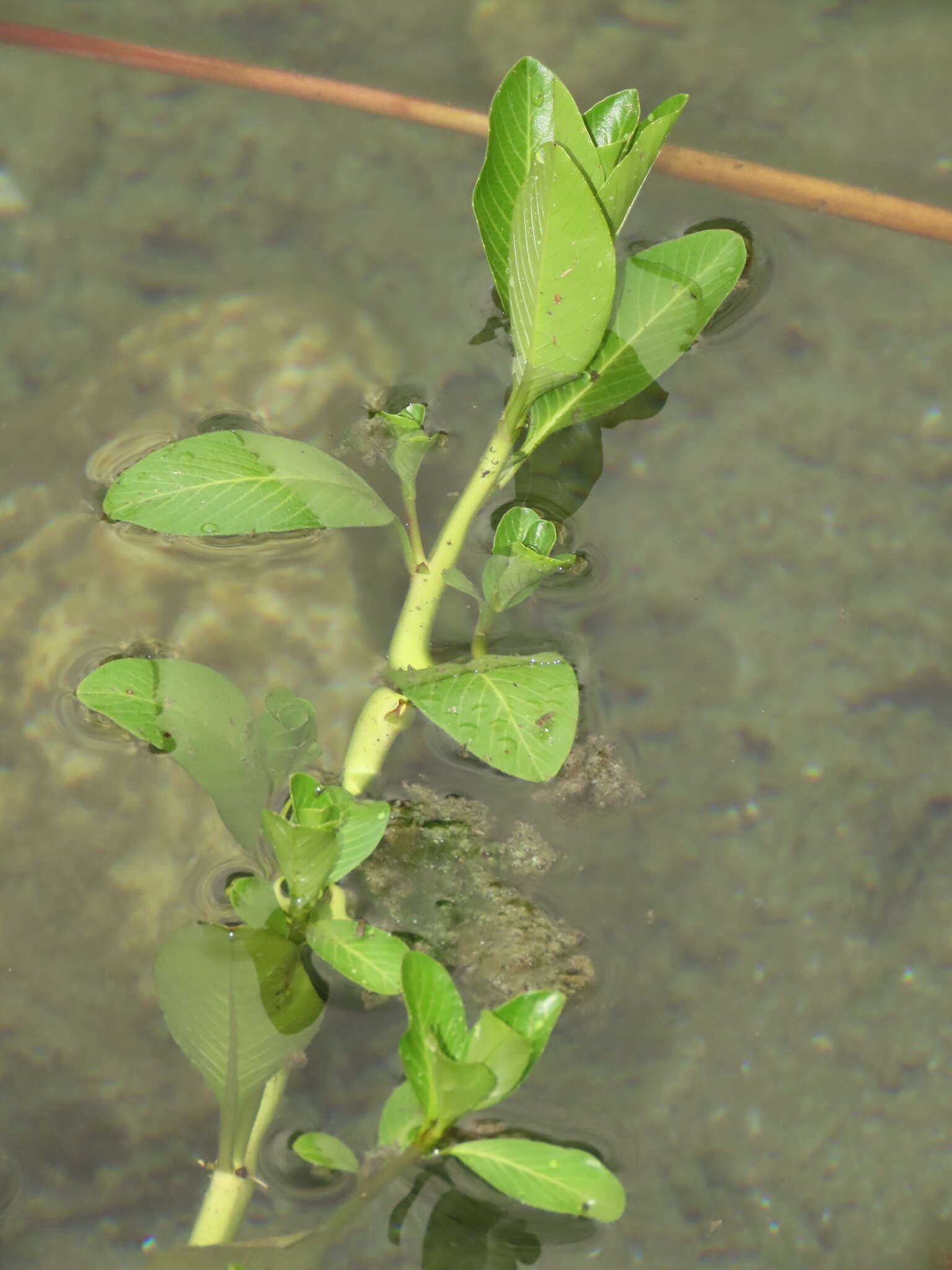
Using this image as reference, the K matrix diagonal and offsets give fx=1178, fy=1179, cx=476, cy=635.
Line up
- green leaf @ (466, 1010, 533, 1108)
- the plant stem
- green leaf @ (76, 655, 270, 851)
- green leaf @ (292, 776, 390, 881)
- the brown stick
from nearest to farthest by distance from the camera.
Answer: green leaf @ (466, 1010, 533, 1108), green leaf @ (292, 776, 390, 881), green leaf @ (76, 655, 270, 851), the plant stem, the brown stick

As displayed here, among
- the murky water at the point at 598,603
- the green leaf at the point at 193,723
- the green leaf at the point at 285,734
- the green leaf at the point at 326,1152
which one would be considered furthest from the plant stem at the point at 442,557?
the green leaf at the point at 326,1152

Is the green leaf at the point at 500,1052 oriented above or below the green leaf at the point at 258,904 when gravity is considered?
above

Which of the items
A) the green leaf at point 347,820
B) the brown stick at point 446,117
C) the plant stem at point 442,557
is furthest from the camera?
the brown stick at point 446,117

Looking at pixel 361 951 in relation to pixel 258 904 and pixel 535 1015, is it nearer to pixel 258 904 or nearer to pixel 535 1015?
pixel 258 904

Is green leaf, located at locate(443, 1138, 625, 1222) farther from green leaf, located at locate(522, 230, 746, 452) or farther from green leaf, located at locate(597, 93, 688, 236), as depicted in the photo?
green leaf, located at locate(597, 93, 688, 236)

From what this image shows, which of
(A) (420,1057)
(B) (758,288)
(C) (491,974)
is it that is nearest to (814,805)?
(C) (491,974)

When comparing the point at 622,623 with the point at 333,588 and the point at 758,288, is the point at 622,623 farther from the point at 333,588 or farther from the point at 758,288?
the point at 758,288

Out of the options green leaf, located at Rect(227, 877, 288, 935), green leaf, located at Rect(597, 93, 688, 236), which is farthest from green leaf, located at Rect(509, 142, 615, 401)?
green leaf, located at Rect(227, 877, 288, 935)

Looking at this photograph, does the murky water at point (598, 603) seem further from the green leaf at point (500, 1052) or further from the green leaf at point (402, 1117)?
the green leaf at point (500, 1052)
